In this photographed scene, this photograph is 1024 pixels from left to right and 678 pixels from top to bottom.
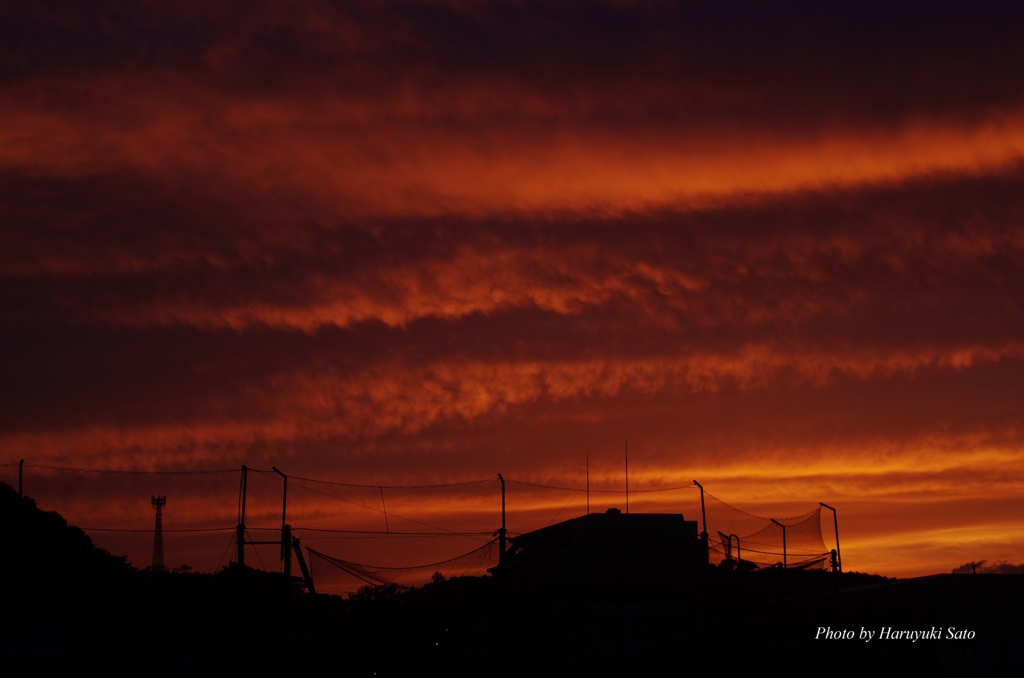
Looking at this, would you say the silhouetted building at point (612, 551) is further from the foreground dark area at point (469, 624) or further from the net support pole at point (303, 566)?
the net support pole at point (303, 566)

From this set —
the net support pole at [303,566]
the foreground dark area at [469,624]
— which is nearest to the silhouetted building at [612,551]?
the foreground dark area at [469,624]

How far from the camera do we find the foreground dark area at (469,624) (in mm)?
46875

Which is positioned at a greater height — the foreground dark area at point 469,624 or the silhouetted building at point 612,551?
the silhouetted building at point 612,551

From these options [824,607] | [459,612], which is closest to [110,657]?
[459,612]

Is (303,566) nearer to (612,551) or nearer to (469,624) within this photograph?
(469,624)

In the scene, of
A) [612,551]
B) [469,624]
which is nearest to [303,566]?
[469,624]

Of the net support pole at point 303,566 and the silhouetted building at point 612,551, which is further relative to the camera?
the silhouetted building at point 612,551

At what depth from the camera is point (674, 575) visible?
2901 inches

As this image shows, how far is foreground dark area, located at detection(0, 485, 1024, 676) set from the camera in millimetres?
46875

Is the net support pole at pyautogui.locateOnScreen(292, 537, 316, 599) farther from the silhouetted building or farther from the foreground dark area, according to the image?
the silhouetted building

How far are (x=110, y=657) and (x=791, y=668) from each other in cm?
3549

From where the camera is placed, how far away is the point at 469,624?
54062 millimetres

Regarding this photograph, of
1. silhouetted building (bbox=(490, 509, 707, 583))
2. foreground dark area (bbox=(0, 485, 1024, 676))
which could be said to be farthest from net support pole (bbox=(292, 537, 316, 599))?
silhouetted building (bbox=(490, 509, 707, 583))

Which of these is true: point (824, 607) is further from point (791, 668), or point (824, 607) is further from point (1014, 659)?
point (1014, 659)
